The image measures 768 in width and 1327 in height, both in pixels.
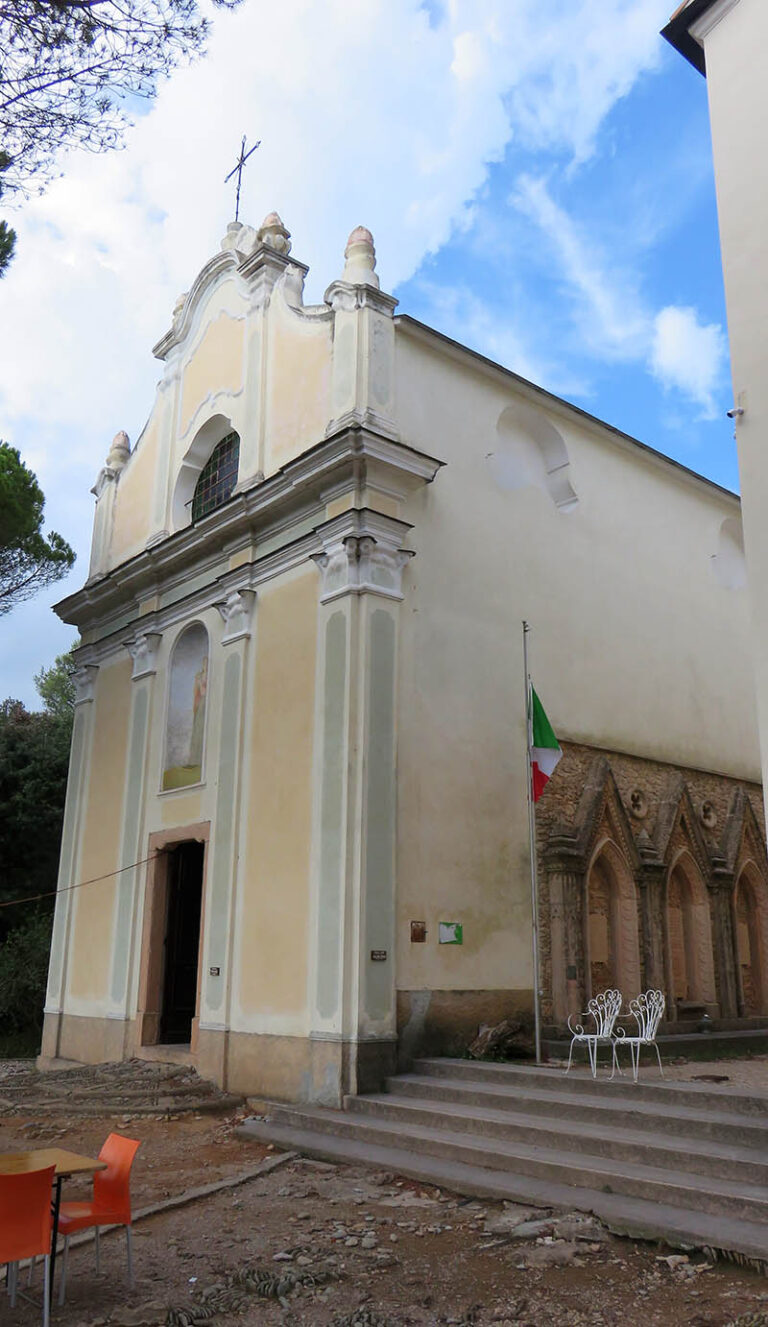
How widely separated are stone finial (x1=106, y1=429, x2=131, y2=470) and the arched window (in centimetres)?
266

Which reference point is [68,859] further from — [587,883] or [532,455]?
[532,455]

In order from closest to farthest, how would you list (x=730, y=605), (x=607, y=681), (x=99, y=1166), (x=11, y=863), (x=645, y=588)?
1. (x=99, y=1166)
2. (x=607, y=681)
3. (x=645, y=588)
4. (x=730, y=605)
5. (x=11, y=863)

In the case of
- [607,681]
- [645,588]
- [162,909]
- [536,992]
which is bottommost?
[536,992]

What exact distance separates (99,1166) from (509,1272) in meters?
2.34

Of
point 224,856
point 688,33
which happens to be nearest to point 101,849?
point 224,856

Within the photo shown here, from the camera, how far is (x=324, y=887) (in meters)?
10.7

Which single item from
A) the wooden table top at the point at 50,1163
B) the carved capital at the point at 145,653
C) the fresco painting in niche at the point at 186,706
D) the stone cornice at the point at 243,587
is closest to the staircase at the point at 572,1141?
the wooden table top at the point at 50,1163

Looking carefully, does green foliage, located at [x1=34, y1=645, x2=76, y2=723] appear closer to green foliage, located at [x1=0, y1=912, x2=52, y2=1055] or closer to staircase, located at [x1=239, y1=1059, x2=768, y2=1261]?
green foliage, located at [x1=0, y1=912, x2=52, y2=1055]

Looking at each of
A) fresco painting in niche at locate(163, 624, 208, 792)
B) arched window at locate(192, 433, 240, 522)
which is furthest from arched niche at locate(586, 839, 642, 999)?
arched window at locate(192, 433, 240, 522)

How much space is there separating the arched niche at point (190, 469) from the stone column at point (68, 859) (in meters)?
3.10

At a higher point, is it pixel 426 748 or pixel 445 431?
pixel 445 431

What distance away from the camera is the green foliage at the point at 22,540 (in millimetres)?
18359

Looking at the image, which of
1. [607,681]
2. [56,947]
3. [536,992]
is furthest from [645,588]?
[56,947]

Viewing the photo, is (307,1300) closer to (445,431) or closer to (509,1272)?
(509,1272)
